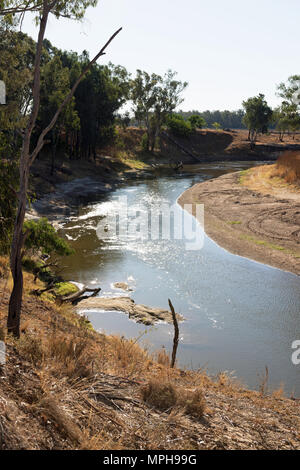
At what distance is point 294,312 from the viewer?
1517cm

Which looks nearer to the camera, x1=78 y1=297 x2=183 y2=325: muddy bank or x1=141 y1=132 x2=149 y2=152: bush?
x1=78 y1=297 x2=183 y2=325: muddy bank

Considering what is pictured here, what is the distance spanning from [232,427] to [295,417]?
213 centimetres

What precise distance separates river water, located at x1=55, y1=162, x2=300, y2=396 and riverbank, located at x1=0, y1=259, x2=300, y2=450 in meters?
3.62

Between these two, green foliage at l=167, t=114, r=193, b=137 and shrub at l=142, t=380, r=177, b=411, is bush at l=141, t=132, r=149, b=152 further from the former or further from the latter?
shrub at l=142, t=380, r=177, b=411

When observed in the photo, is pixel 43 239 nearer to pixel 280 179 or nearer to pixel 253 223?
pixel 253 223

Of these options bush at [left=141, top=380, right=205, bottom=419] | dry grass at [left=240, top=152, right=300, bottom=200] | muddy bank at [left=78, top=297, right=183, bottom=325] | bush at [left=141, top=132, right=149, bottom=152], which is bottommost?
muddy bank at [left=78, top=297, right=183, bottom=325]

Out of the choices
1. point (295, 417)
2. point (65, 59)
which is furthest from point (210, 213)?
point (65, 59)

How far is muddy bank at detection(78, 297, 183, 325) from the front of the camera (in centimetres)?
1426

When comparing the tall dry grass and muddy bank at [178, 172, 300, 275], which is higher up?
the tall dry grass

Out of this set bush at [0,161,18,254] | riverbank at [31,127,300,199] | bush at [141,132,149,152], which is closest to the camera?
bush at [0,161,18,254]

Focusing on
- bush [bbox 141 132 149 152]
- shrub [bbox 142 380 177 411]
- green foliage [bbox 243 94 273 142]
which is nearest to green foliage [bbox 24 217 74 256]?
shrub [bbox 142 380 177 411]

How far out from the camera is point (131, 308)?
1490 centimetres

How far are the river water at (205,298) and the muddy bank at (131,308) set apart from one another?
12.5 inches

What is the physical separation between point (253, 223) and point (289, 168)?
15407 millimetres
